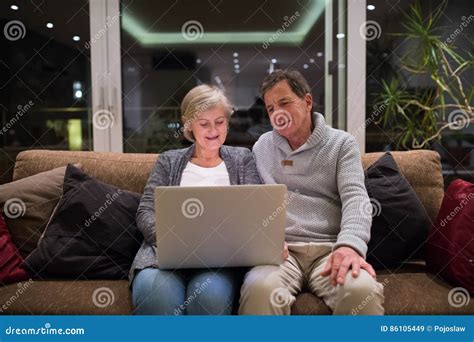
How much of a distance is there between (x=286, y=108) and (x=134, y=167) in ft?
2.51

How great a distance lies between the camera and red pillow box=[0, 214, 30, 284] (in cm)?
178

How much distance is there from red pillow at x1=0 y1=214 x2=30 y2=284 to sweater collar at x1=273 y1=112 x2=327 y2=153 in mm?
1102

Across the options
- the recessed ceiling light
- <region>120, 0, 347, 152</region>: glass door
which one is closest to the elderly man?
<region>120, 0, 347, 152</region>: glass door

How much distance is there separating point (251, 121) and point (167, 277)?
4.49 feet

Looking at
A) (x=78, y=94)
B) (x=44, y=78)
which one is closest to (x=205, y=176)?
(x=78, y=94)

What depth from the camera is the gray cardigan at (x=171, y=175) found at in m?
1.79

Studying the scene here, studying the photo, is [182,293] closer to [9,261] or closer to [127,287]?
[127,287]

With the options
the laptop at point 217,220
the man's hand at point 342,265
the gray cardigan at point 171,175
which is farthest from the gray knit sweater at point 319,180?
the laptop at point 217,220

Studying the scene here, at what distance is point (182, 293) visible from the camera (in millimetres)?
1576

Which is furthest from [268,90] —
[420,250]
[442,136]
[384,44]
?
[442,136]

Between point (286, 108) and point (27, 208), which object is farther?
point (27, 208)

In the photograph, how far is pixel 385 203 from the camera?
191 centimetres

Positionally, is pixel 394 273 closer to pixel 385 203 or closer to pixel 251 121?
pixel 385 203
